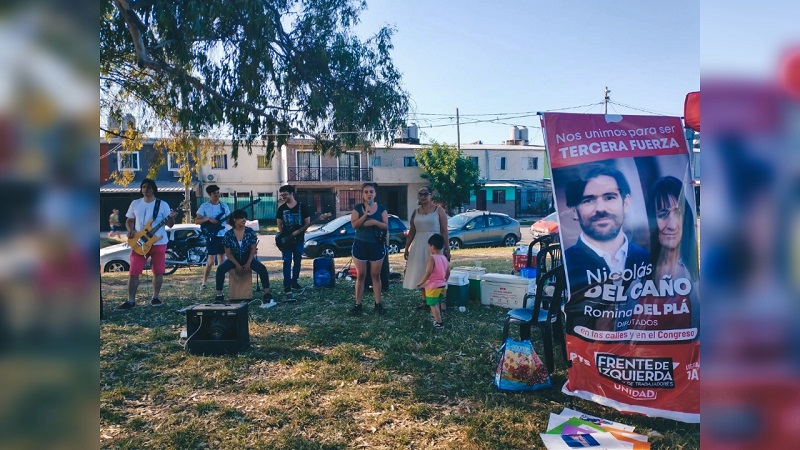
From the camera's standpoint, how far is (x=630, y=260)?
141 inches

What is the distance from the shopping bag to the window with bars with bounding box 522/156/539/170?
125ft

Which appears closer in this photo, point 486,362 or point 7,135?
point 7,135

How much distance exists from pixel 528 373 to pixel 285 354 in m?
2.35

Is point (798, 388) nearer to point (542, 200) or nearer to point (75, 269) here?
point (75, 269)

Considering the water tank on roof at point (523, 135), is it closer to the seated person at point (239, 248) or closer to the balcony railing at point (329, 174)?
the balcony railing at point (329, 174)

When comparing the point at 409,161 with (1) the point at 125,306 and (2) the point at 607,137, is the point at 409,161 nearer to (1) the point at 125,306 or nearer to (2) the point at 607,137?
(1) the point at 125,306

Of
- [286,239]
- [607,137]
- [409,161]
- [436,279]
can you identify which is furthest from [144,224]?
[409,161]

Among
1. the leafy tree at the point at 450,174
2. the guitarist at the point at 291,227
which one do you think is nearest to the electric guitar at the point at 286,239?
the guitarist at the point at 291,227

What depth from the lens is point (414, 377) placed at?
14.3 feet

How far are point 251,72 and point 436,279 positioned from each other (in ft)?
18.6

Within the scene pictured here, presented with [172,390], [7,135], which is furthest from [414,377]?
[7,135]

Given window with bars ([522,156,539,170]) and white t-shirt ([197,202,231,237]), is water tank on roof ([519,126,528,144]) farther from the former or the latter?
white t-shirt ([197,202,231,237])

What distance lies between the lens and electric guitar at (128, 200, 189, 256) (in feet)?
22.1

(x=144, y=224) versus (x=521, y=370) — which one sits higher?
(x=144, y=224)
